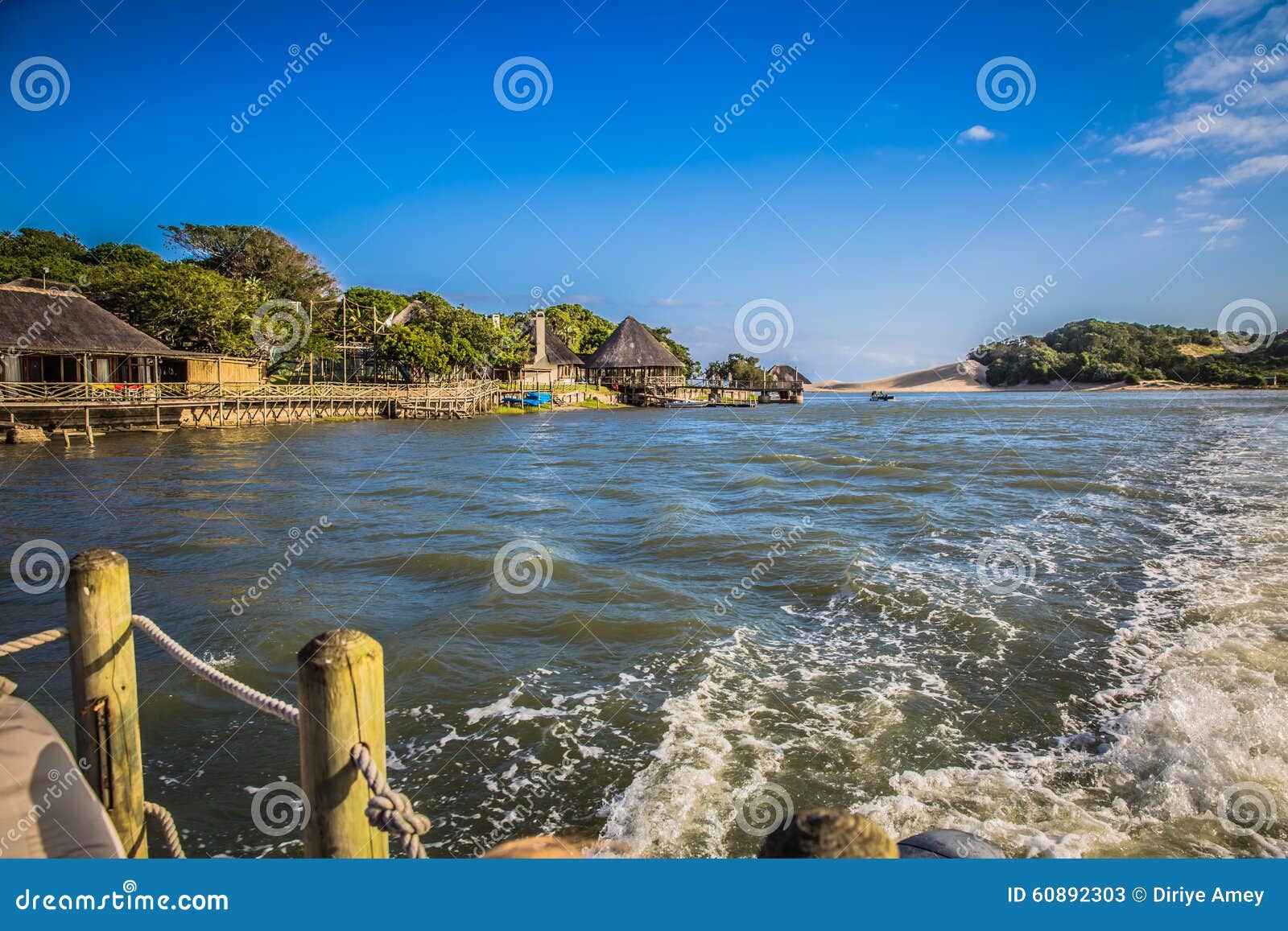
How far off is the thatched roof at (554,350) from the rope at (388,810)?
64.8 m

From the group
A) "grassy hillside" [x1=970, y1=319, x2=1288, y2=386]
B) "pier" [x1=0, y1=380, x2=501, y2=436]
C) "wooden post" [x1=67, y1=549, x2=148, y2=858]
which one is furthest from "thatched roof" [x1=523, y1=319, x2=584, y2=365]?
"grassy hillside" [x1=970, y1=319, x2=1288, y2=386]

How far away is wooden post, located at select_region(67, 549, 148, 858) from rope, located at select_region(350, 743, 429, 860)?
5.75 ft

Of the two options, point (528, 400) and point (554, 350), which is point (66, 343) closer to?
point (528, 400)

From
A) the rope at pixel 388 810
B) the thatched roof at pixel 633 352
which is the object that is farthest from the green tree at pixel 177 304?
the rope at pixel 388 810

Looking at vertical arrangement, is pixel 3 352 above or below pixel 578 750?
above

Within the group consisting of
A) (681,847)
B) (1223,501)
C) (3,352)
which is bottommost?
(681,847)

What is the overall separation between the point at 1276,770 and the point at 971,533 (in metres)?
7.72

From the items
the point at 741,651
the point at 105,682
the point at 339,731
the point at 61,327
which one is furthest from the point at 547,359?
the point at 339,731

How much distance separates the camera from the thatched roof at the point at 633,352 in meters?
69.8

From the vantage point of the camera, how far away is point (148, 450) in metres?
24.2

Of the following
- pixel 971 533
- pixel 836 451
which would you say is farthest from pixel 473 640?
pixel 836 451

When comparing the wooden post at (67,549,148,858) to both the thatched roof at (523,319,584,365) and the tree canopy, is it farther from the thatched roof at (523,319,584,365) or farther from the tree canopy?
the thatched roof at (523,319,584,365)

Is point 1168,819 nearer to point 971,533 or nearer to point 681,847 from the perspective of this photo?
point 681,847

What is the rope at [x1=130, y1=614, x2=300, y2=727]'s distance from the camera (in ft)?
8.66
